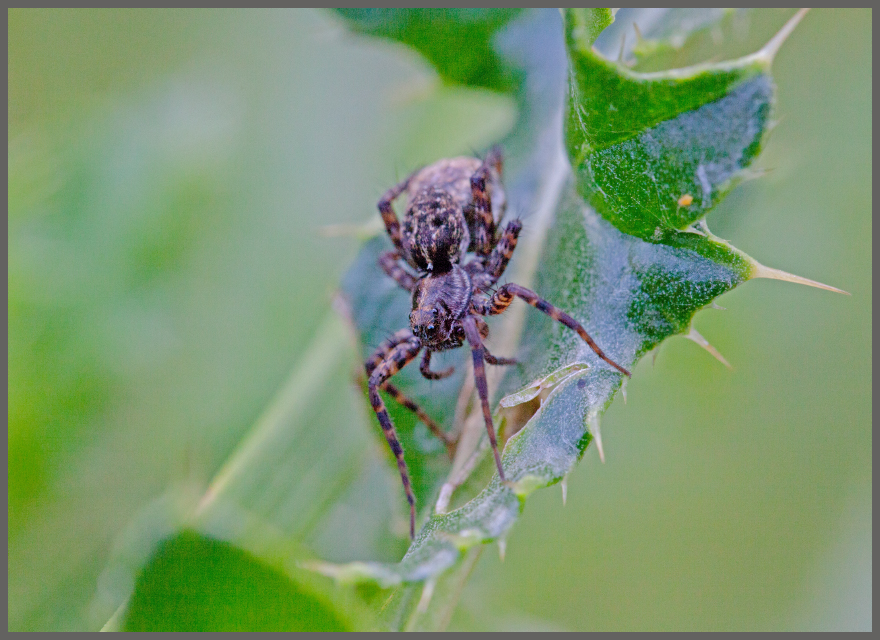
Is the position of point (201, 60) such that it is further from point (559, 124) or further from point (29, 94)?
point (559, 124)

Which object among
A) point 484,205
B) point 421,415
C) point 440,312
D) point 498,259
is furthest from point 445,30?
point 421,415

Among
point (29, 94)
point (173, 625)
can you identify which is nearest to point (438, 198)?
point (173, 625)

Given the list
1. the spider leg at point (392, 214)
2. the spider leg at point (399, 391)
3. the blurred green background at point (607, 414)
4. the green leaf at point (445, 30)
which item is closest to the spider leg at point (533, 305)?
the spider leg at point (399, 391)

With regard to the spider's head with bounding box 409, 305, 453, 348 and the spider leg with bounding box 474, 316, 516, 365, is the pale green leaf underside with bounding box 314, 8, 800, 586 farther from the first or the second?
the spider's head with bounding box 409, 305, 453, 348

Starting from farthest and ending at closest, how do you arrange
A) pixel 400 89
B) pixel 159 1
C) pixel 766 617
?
pixel 159 1, pixel 400 89, pixel 766 617

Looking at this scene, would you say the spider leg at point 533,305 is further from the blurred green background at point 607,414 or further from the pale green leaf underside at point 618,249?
the blurred green background at point 607,414

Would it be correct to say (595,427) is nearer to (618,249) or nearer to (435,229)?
(618,249)
